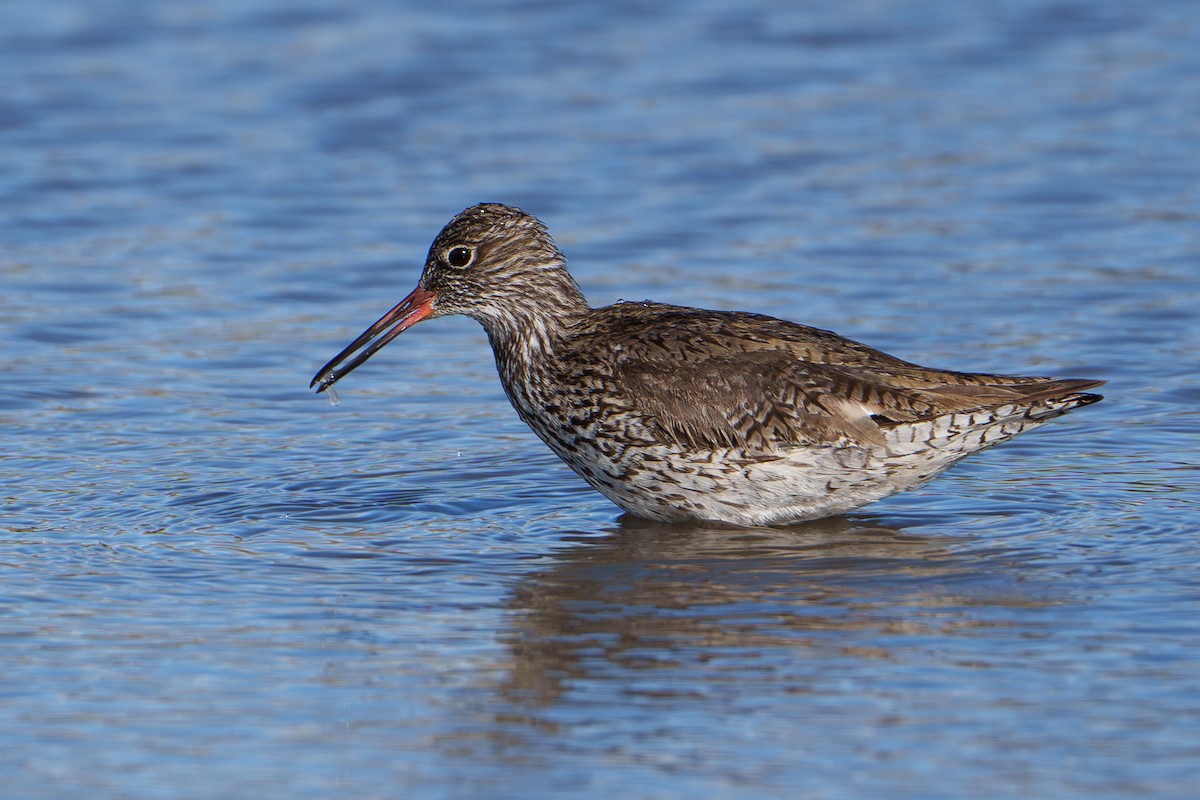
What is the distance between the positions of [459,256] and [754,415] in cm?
192

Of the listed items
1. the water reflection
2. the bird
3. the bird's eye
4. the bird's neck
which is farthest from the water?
the bird's eye

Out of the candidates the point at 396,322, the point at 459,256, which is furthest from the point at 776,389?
the point at 396,322

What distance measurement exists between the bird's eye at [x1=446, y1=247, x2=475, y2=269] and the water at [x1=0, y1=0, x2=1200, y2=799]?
1170 millimetres

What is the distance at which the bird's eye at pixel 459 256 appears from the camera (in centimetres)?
1066

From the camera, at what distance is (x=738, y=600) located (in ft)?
28.9

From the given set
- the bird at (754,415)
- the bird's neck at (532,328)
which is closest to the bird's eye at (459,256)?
the bird's neck at (532,328)

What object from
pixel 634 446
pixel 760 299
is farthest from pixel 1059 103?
pixel 634 446

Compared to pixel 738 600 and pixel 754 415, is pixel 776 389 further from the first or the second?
pixel 738 600

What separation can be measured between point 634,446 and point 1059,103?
9777 millimetres

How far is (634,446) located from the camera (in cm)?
985

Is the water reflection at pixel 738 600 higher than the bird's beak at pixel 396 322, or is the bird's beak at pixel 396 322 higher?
the bird's beak at pixel 396 322

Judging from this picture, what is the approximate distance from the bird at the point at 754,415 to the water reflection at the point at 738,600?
0.83 ft

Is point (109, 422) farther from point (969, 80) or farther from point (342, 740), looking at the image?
point (969, 80)

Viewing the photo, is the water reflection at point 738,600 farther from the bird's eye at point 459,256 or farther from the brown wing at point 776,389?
the bird's eye at point 459,256
